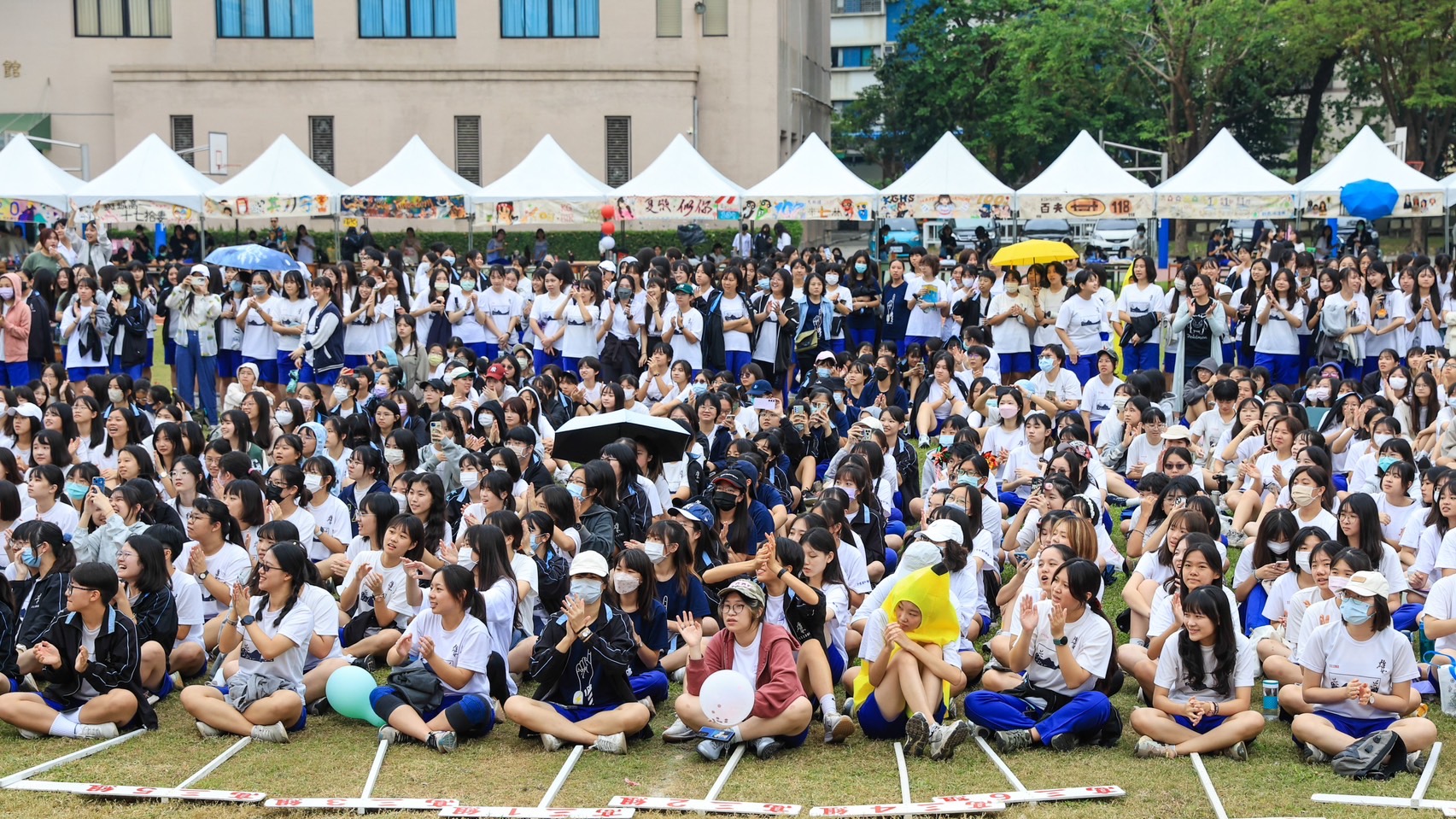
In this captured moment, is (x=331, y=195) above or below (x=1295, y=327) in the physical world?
above

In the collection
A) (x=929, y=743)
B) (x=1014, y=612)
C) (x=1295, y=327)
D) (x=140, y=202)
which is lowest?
(x=929, y=743)

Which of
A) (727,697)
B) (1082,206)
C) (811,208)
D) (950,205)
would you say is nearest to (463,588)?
(727,697)

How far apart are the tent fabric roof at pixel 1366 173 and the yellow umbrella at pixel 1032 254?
242 inches

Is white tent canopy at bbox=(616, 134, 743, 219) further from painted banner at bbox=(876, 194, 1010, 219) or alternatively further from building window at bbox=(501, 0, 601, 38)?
building window at bbox=(501, 0, 601, 38)

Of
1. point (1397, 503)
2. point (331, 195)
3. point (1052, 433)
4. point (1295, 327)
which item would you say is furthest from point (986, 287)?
point (331, 195)

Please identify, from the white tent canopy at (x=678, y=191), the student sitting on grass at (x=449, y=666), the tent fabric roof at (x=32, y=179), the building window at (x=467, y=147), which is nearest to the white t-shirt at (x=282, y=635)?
the student sitting on grass at (x=449, y=666)

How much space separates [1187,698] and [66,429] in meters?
8.44

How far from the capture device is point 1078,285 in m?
15.4

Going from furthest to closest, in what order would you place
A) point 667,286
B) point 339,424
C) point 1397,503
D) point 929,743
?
point 667,286 → point 339,424 → point 1397,503 → point 929,743

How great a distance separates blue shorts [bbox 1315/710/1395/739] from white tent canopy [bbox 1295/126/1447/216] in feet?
50.7

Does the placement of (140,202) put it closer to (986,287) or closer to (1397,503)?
(986,287)

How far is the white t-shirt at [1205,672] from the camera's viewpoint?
22.9 ft

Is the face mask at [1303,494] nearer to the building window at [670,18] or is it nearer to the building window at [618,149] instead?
the building window at [618,149]

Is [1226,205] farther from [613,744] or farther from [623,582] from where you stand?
[613,744]
